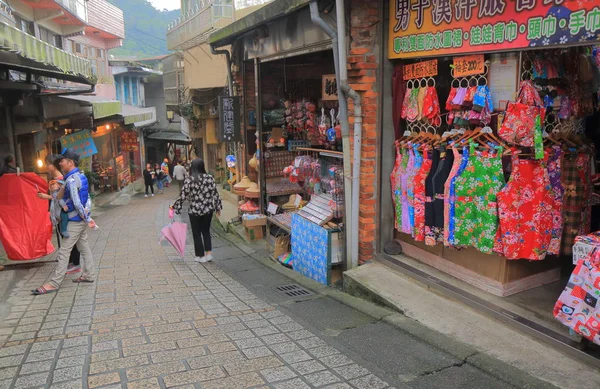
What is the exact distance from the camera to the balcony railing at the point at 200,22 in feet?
51.3

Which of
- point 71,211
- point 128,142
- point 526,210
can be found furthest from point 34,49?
point 128,142

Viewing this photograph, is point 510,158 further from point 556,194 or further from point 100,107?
point 100,107

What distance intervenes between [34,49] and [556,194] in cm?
656

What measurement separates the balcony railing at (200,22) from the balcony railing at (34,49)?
7.86m

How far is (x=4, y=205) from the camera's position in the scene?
7562mm

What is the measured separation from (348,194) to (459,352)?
291cm

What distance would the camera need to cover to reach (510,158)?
500cm

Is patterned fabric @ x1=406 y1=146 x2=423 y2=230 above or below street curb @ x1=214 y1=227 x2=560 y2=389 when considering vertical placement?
above

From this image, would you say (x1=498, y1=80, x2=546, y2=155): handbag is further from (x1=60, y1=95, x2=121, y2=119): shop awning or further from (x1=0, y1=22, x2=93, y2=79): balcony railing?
(x1=60, y1=95, x2=121, y2=119): shop awning

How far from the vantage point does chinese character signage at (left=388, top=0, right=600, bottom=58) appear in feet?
13.0

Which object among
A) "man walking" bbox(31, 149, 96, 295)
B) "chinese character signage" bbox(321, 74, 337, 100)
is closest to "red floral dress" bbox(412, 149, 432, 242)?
"chinese character signage" bbox(321, 74, 337, 100)

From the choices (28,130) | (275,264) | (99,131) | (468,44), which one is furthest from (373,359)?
(99,131)

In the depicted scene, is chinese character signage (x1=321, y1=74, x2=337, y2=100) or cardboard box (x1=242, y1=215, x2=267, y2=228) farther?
cardboard box (x1=242, y1=215, x2=267, y2=228)

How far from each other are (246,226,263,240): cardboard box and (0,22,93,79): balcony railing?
460cm
